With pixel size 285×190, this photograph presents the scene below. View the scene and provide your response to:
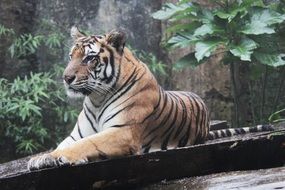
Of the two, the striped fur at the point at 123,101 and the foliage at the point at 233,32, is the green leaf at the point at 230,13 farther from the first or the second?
the striped fur at the point at 123,101

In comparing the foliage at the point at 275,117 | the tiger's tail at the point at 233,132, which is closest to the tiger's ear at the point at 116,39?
the foliage at the point at 275,117

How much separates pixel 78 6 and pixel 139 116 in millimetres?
4522

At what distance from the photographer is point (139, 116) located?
10.4ft

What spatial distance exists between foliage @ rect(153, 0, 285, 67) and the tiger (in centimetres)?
196

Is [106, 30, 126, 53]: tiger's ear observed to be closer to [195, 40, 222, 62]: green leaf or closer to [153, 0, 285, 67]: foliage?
[195, 40, 222, 62]: green leaf

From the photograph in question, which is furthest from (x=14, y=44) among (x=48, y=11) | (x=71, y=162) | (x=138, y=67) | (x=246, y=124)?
(x=71, y=162)

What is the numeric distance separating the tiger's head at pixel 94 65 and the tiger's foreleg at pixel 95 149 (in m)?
0.25

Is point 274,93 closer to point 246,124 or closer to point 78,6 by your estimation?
point 246,124

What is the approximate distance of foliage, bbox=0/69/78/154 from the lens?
20.5ft

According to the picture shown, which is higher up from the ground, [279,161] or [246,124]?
[279,161]

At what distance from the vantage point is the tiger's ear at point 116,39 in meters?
3.20

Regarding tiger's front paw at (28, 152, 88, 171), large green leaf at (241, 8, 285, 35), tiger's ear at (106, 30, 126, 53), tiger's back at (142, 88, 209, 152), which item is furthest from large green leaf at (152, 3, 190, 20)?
tiger's front paw at (28, 152, 88, 171)

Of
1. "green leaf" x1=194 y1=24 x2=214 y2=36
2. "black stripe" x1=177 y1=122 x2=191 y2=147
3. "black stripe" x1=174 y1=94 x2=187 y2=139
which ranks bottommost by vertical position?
"black stripe" x1=177 y1=122 x2=191 y2=147

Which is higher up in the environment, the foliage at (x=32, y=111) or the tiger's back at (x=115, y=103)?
the tiger's back at (x=115, y=103)
